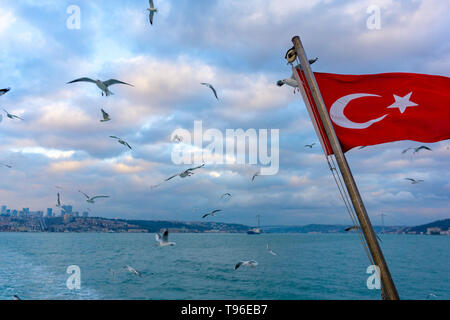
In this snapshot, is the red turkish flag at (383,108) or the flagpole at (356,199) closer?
the flagpole at (356,199)

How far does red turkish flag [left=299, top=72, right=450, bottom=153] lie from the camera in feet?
17.9

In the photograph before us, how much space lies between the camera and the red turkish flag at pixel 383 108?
214 inches

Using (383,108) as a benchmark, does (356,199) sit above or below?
below

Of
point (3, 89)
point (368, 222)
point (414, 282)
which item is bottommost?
point (414, 282)

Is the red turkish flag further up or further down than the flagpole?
further up

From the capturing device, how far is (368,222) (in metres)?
3.77

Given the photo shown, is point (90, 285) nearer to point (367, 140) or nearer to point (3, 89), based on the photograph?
point (3, 89)

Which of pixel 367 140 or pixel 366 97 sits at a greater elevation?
pixel 366 97

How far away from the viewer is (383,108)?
18.5 ft

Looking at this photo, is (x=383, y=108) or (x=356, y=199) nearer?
(x=356, y=199)

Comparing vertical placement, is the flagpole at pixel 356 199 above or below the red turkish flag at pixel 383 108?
below

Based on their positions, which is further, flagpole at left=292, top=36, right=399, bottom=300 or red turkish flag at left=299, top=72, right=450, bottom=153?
red turkish flag at left=299, top=72, right=450, bottom=153
